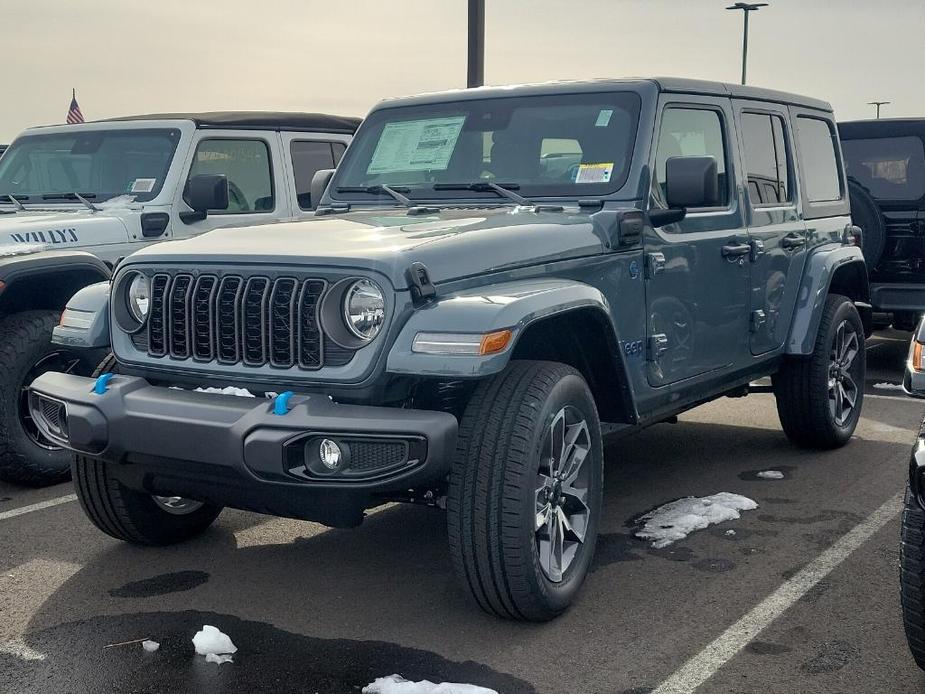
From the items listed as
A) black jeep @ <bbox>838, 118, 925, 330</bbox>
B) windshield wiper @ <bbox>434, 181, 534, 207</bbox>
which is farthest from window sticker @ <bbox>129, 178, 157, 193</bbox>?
black jeep @ <bbox>838, 118, 925, 330</bbox>

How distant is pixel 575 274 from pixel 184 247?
1432 mm

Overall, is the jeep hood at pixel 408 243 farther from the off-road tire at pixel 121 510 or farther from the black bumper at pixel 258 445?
the off-road tire at pixel 121 510

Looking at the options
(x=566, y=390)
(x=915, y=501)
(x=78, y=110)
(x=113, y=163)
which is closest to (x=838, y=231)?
(x=566, y=390)

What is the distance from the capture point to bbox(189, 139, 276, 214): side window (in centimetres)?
704

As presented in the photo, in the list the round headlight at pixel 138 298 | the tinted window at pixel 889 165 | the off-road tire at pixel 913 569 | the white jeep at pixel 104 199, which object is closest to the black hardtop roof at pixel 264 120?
the white jeep at pixel 104 199

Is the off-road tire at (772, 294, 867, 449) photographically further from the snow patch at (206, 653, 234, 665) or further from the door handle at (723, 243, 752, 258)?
the snow patch at (206, 653, 234, 665)

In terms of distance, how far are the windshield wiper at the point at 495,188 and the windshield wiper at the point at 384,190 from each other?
0.53ft

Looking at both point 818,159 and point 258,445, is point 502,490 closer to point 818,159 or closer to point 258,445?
point 258,445

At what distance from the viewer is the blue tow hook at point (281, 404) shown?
348 cm

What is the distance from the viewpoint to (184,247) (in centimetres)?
405

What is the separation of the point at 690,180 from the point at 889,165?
567 cm

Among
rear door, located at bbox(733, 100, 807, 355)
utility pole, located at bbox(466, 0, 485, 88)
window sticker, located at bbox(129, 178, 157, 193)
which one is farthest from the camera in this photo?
utility pole, located at bbox(466, 0, 485, 88)

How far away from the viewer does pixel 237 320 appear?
12.4ft

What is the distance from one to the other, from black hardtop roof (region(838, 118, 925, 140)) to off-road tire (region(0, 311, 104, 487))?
22.1ft
